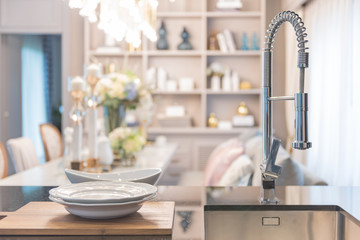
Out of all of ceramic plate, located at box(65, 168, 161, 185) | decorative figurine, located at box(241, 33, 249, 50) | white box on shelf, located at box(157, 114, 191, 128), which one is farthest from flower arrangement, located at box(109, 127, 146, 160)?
decorative figurine, located at box(241, 33, 249, 50)

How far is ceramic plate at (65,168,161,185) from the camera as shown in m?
1.30

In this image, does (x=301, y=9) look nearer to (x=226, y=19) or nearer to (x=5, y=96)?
(x=226, y=19)

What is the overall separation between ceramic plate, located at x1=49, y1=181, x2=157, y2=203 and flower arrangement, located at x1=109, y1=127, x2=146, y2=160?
176cm

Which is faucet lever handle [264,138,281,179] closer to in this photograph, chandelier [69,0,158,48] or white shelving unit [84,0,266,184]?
chandelier [69,0,158,48]

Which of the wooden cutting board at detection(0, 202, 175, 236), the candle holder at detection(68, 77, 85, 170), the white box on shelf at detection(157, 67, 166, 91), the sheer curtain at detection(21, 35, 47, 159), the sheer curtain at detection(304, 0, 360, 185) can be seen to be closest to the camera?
the wooden cutting board at detection(0, 202, 175, 236)

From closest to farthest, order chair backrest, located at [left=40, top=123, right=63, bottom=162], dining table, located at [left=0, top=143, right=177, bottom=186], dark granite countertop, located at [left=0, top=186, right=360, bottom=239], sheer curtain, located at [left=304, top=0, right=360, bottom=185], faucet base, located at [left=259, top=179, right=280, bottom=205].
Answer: dark granite countertop, located at [left=0, top=186, right=360, bottom=239] → faucet base, located at [left=259, top=179, right=280, bottom=205] → dining table, located at [left=0, top=143, right=177, bottom=186] → sheer curtain, located at [left=304, top=0, right=360, bottom=185] → chair backrest, located at [left=40, top=123, right=63, bottom=162]

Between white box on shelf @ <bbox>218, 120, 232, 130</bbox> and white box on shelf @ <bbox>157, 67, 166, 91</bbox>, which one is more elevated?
white box on shelf @ <bbox>157, 67, 166, 91</bbox>

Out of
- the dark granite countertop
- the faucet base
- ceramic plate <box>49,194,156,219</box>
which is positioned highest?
ceramic plate <box>49,194,156,219</box>

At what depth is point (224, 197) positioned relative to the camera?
4.41 ft

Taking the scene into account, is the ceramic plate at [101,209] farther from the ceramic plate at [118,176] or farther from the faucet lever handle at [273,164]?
the faucet lever handle at [273,164]

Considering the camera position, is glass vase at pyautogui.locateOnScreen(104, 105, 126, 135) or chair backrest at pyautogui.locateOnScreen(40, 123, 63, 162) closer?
glass vase at pyautogui.locateOnScreen(104, 105, 126, 135)

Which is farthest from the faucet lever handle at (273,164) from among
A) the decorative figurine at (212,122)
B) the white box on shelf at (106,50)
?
the white box on shelf at (106,50)

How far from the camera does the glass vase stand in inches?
127

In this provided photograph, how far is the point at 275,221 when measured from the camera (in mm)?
1241
